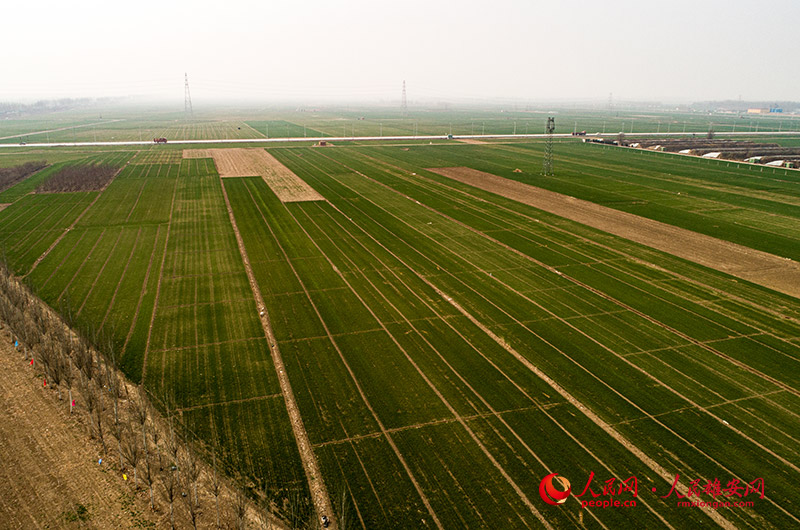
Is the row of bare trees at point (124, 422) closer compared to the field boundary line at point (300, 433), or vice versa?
the row of bare trees at point (124, 422)

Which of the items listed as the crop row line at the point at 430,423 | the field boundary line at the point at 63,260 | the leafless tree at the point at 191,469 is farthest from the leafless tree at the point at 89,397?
the field boundary line at the point at 63,260

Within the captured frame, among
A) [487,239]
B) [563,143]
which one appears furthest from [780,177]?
A: [487,239]

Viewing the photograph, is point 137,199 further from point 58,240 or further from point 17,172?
point 17,172

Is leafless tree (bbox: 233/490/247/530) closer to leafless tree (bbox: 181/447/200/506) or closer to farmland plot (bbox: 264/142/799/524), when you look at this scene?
leafless tree (bbox: 181/447/200/506)

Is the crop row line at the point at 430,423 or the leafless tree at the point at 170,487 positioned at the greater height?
the leafless tree at the point at 170,487

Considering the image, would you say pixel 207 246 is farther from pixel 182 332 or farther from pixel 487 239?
pixel 487 239

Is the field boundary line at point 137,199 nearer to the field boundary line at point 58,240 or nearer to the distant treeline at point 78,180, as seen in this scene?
the field boundary line at point 58,240

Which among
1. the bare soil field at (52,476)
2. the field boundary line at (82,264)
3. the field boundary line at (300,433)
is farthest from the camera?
the field boundary line at (82,264)
